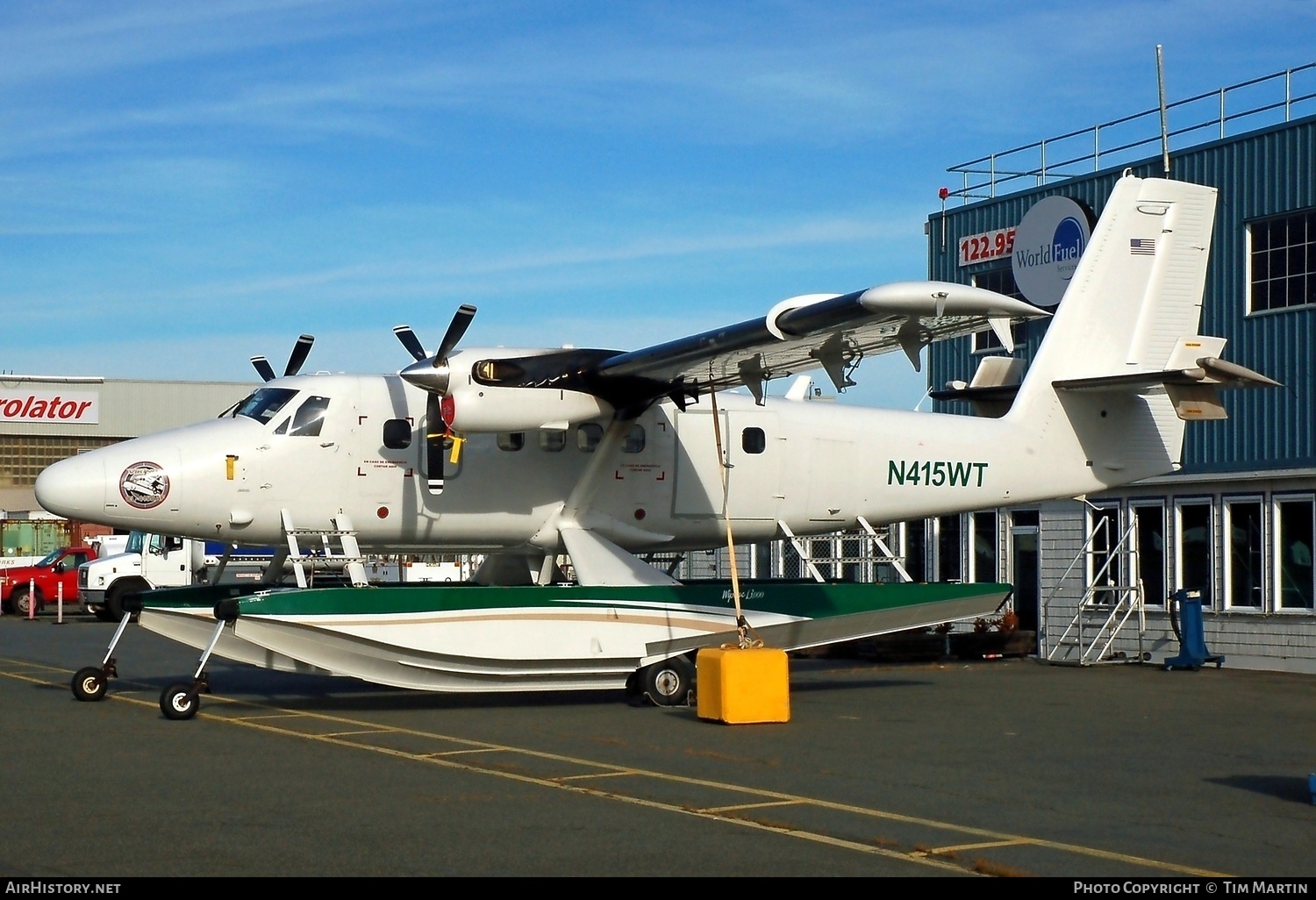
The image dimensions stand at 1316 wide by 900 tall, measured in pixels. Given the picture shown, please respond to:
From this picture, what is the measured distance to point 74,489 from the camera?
14500mm

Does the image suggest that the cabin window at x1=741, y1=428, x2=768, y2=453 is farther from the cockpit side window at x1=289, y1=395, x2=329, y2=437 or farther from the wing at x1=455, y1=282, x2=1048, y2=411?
the cockpit side window at x1=289, y1=395, x2=329, y2=437

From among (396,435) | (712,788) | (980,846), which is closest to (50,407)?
(396,435)

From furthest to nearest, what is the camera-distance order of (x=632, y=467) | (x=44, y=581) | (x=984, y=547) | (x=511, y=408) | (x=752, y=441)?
(x=44, y=581) < (x=984, y=547) < (x=752, y=441) < (x=632, y=467) < (x=511, y=408)

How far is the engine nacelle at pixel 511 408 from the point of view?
48.3 ft

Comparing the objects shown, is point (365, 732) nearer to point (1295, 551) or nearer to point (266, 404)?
point (266, 404)

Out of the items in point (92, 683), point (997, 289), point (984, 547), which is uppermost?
point (997, 289)

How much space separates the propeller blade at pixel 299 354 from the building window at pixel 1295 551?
14.2 m

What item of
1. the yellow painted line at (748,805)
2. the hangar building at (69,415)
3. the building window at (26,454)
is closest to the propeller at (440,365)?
the yellow painted line at (748,805)

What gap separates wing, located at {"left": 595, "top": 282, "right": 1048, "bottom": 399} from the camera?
1216 cm

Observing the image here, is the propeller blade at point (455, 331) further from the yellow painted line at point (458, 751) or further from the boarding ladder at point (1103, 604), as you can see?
the boarding ladder at point (1103, 604)

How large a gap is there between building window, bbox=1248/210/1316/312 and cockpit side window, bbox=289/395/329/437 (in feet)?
47.9

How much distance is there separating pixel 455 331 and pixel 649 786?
6.88 meters

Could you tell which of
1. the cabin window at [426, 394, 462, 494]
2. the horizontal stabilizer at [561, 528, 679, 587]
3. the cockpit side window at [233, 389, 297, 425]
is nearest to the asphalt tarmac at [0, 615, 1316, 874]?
the horizontal stabilizer at [561, 528, 679, 587]

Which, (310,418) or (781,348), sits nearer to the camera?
(781,348)
